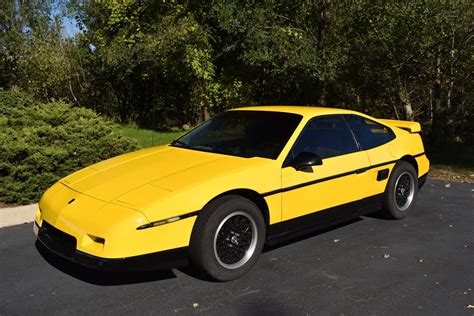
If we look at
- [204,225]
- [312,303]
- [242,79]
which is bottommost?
[312,303]

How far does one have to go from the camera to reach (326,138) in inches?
182

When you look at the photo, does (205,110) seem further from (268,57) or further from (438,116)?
(438,116)

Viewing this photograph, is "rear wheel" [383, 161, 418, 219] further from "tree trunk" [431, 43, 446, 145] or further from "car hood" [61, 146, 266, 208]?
"tree trunk" [431, 43, 446, 145]

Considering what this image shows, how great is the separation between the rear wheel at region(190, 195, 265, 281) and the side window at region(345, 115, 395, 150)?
1721 mm

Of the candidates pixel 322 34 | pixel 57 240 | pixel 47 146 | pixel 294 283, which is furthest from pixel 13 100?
pixel 294 283

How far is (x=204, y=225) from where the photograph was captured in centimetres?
351

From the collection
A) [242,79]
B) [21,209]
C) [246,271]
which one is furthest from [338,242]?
[242,79]

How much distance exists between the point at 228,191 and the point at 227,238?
0.37m

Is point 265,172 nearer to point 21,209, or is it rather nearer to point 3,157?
point 21,209

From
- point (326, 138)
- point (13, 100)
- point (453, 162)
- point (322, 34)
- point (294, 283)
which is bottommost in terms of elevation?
point (294, 283)

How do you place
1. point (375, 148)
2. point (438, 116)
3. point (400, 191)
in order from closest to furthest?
point (375, 148) → point (400, 191) → point (438, 116)

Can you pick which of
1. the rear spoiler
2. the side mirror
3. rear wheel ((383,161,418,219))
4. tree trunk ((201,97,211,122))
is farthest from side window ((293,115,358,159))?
tree trunk ((201,97,211,122))

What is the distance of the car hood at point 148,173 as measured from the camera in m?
3.66

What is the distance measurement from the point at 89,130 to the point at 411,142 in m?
4.39
